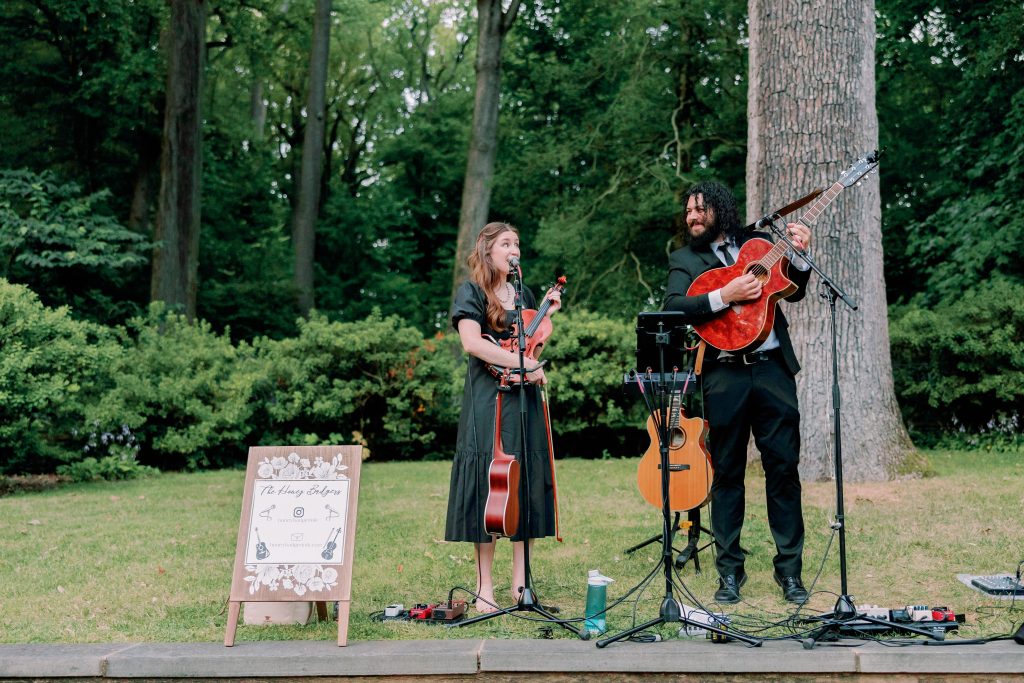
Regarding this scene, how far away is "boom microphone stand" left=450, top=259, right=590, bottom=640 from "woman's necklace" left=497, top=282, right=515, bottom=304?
1.03ft

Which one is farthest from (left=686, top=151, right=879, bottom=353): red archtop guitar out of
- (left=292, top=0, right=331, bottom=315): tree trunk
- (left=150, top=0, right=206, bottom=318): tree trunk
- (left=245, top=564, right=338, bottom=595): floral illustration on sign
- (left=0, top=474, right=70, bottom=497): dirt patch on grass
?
(left=292, top=0, right=331, bottom=315): tree trunk

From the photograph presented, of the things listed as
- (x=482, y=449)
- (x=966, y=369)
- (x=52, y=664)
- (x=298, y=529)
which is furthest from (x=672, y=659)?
(x=966, y=369)

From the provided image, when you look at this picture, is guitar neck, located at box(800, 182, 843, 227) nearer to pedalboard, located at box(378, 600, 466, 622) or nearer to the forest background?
pedalboard, located at box(378, 600, 466, 622)

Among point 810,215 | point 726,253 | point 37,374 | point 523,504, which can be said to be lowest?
point 523,504

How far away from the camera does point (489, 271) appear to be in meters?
5.62

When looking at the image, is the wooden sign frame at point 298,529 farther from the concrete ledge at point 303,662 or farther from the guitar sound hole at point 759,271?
the guitar sound hole at point 759,271

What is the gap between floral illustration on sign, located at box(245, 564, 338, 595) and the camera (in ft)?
16.4

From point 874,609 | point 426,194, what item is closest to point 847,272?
point 874,609

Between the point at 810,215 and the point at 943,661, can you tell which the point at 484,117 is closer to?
the point at 810,215

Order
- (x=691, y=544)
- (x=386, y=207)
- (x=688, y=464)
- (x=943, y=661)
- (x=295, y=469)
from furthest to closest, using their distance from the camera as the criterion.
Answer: (x=386, y=207) < (x=691, y=544) < (x=688, y=464) < (x=295, y=469) < (x=943, y=661)

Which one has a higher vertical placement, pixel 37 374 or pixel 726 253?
pixel 726 253

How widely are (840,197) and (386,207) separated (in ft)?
71.8

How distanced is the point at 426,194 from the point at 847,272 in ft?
79.1

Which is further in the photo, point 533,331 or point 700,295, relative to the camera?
point 700,295
